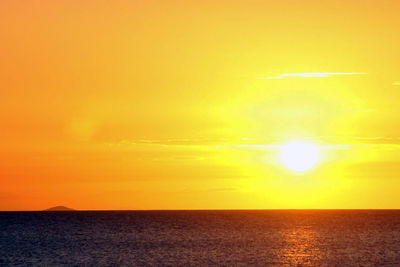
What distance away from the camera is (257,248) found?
309ft

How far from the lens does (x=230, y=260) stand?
A: 7762 centimetres

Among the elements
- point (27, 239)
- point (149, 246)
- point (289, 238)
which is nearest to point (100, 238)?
point (27, 239)

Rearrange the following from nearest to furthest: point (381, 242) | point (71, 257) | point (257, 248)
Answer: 1. point (71, 257)
2. point (257, 248)
3. point (381, 242)

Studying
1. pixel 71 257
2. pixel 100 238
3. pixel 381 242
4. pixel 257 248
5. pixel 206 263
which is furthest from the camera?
pixel 100 238

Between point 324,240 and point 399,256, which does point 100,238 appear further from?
point 399,256

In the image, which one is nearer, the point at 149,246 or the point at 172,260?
the point at 172,260

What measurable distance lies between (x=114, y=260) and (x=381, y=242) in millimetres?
51356

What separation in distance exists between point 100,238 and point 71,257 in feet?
119

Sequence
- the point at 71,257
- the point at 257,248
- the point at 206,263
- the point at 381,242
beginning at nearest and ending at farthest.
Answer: the point at 206,263, the point at 71,257, the point at 257,248, the point at 381,242

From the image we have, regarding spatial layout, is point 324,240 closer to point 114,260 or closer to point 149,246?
point 149,246

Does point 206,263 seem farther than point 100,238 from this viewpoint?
No

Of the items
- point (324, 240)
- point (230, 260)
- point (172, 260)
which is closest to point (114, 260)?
point (172, 260)

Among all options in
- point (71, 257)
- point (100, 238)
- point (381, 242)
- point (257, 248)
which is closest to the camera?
point (71, 257)

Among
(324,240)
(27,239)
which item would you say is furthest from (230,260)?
(27,239)
